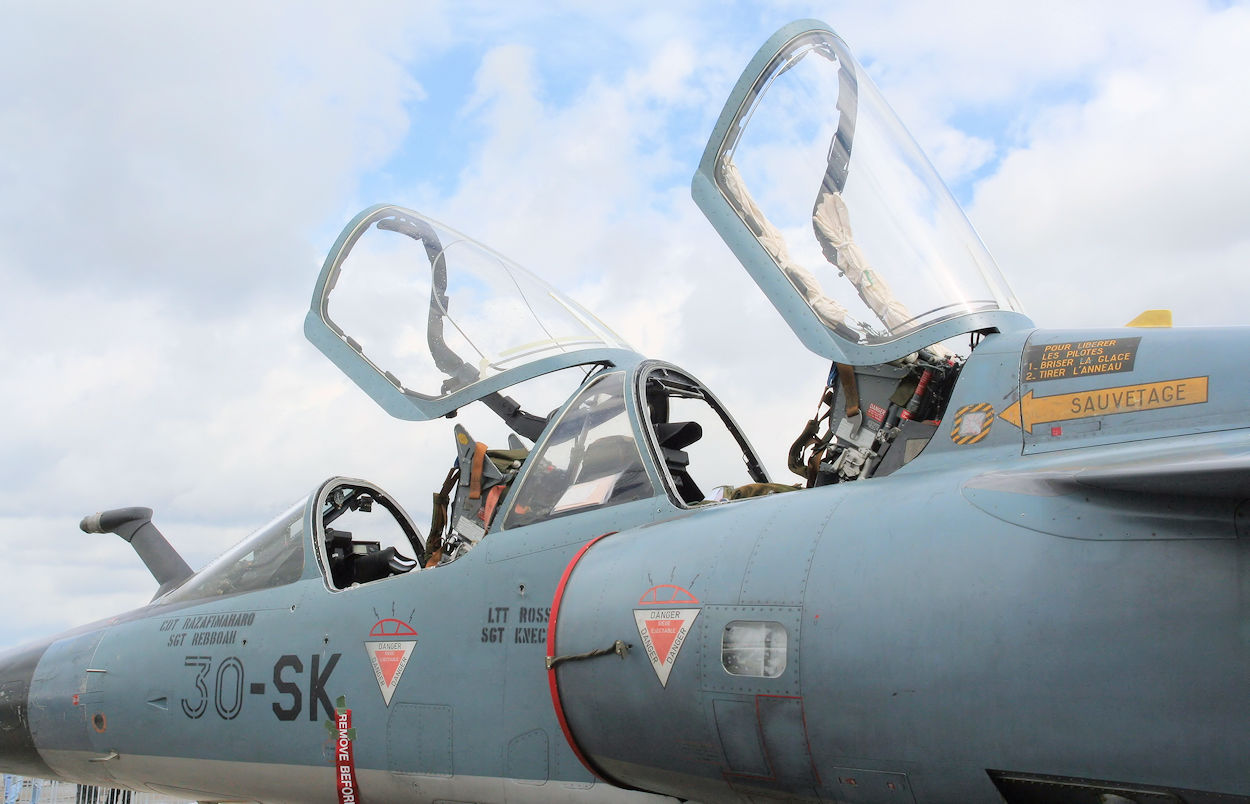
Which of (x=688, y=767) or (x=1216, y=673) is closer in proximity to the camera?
(x=1216, y=673)

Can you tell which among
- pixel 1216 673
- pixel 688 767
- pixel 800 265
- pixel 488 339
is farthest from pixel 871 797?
pixel 488 339

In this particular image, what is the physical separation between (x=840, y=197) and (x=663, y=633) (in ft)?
8.03

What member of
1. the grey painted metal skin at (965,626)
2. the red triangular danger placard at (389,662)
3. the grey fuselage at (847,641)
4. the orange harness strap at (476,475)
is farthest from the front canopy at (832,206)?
the red triangular danger placard at (389,662)

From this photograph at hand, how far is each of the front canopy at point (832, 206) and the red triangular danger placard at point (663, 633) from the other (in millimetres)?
1584

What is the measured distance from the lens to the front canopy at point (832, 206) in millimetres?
4949

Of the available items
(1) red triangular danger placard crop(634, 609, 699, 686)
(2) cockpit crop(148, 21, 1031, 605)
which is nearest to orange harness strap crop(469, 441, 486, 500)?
(2) cockpit crop(148, 21, 1031, 605)

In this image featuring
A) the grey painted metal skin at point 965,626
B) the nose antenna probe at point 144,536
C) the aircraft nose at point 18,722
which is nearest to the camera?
the grey painted metal skin at point 965,626

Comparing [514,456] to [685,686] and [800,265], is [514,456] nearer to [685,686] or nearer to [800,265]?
[800,265]

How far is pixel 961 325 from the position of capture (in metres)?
4.72

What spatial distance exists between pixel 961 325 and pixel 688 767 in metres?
2.32

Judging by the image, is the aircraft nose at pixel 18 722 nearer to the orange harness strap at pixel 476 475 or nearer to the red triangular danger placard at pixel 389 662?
the red triangular danger placard at pixel 389 662

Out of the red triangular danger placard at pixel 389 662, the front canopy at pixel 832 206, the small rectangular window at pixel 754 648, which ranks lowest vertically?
the red triangular danger placard at pixel 389 662

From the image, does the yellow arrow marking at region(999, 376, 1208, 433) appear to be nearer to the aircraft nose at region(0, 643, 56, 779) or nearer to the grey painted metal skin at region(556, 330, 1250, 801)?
the grey painted metal skin at region(556, 330, 1250, 801)

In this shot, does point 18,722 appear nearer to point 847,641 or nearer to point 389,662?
point 389,662
